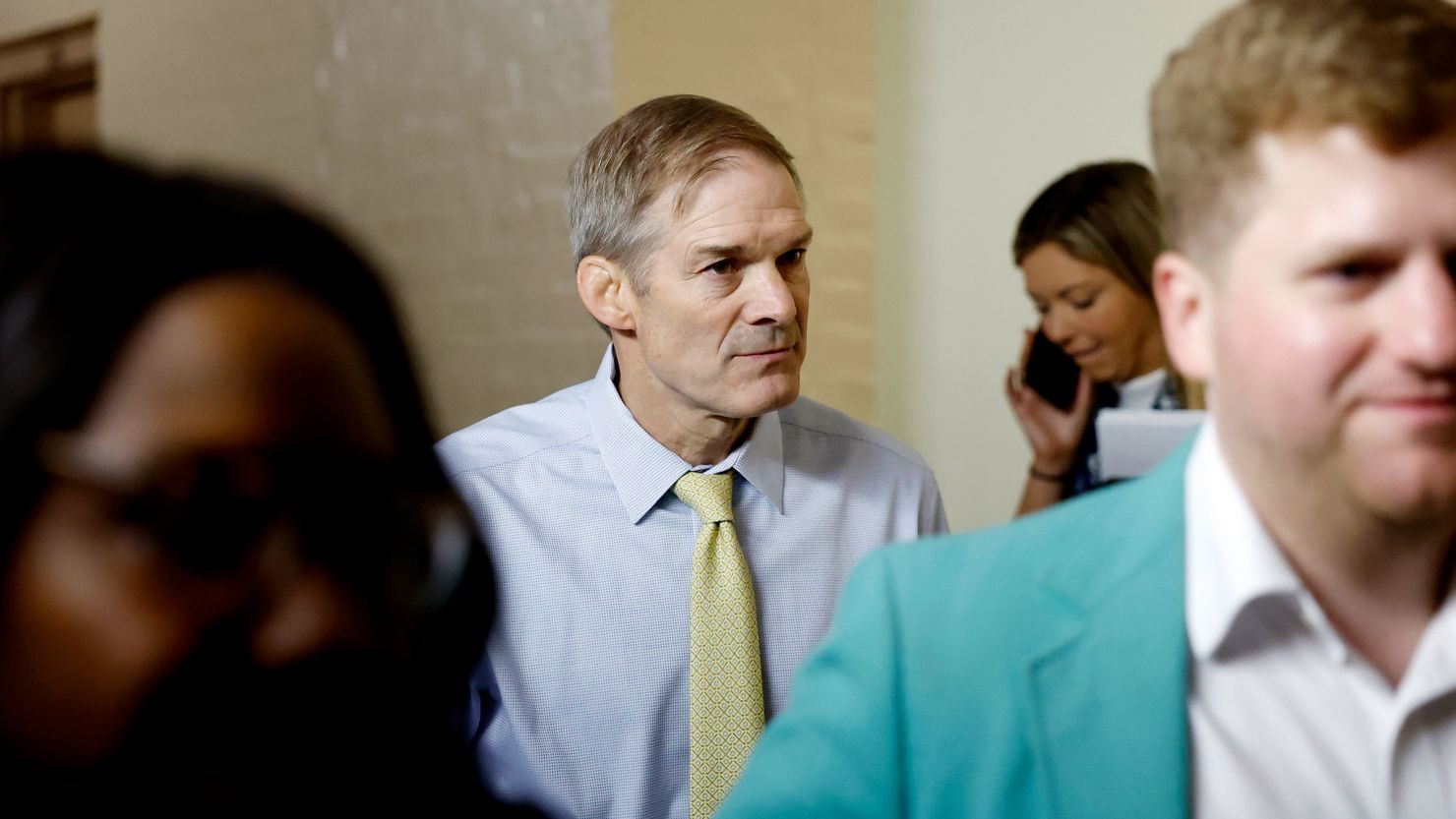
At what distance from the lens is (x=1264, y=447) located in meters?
0.82

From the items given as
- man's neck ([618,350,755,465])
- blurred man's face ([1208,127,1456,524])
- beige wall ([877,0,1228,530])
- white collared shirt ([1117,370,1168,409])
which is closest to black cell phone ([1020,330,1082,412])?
white collared shirt ([1117,370,1168,409])

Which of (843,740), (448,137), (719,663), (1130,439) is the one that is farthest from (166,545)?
(448,137)

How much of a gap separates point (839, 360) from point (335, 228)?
2.43 metres

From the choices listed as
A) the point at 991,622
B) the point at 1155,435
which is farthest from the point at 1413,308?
the point at 1155,435

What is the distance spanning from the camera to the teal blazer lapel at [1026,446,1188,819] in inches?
34.4

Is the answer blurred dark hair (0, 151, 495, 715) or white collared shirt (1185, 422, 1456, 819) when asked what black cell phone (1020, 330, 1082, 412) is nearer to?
white collared shirt (1185, 422, 1456, 819)

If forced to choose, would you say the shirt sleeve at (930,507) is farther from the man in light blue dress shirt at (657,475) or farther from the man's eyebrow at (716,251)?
the man's eyebrow at (716,251)

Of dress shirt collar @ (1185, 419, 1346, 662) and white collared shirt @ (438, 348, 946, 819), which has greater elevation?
dress shirt collar @ (1185, 419, 1346, 662)

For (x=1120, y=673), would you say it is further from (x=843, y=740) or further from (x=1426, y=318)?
(x=1426, y=318)

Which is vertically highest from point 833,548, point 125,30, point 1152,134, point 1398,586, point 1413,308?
point 125,30

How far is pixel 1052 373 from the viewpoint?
8.57 ft

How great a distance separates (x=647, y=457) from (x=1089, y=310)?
108 cm

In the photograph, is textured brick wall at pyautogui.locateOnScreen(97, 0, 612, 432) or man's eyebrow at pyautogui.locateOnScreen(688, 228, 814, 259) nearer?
man's eyebrow at pyautogui.locateOnScreen(688, 228, 814, 259)

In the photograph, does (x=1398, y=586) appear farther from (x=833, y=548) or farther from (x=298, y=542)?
(x=833, y=548)
